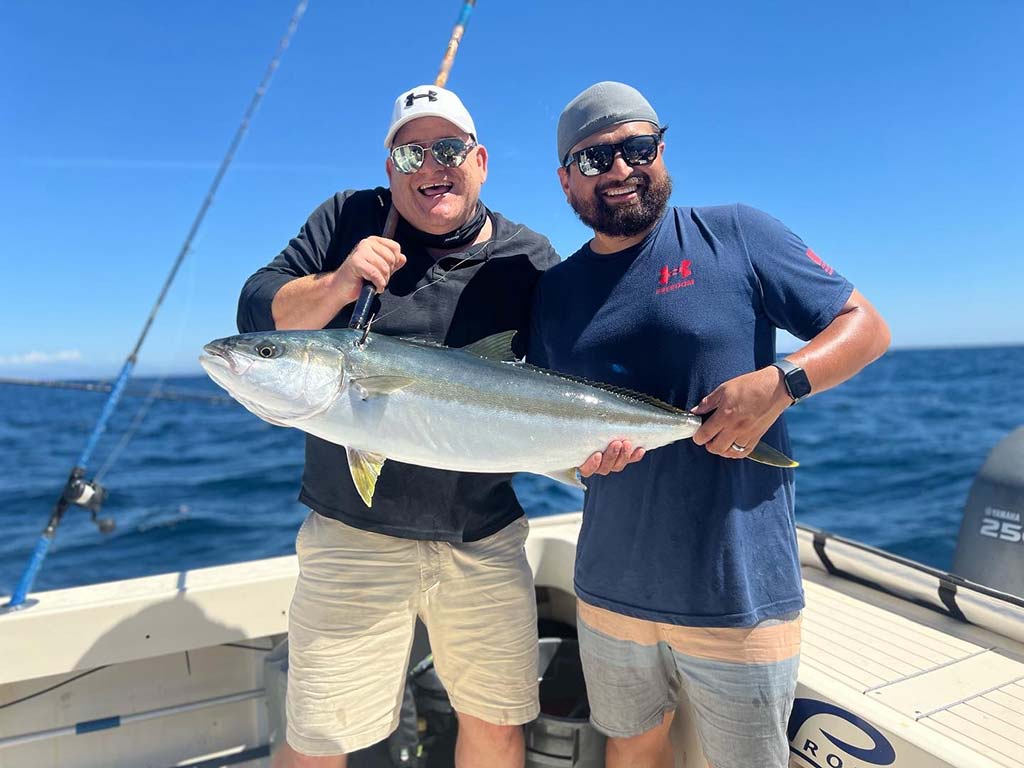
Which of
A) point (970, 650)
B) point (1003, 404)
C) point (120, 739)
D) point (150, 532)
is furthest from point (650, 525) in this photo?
point (1003, 404)

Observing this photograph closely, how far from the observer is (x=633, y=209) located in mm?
2732

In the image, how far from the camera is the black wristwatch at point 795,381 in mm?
2402

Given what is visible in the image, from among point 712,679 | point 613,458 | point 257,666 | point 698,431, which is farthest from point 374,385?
point 257,666

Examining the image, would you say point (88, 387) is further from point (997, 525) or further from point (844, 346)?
point (997, 525)

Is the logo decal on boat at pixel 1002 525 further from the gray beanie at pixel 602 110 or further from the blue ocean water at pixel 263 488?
the blue ocean water at pixel 263 488

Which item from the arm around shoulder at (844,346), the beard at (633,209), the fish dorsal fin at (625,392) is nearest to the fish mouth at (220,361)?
the fish dorsal fin at (625,392)

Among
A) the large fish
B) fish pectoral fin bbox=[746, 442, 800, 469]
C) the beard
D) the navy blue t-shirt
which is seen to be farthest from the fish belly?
the beard

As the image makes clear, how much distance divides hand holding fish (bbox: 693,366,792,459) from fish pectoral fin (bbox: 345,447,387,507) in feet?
4.01

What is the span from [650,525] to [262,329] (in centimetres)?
189

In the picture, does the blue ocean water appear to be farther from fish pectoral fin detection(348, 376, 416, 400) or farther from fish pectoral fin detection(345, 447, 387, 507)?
fish pectoral fin detection(348, 376, 416, 400)

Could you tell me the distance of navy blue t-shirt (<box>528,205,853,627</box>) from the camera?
252 cm

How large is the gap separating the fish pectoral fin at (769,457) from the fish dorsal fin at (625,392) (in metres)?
0.27

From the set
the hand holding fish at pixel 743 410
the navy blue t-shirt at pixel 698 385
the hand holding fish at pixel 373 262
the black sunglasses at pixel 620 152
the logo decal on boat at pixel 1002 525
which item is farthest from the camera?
the logo decal on boat at pixel 1002 525

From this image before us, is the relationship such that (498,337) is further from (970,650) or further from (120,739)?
(120,739)
